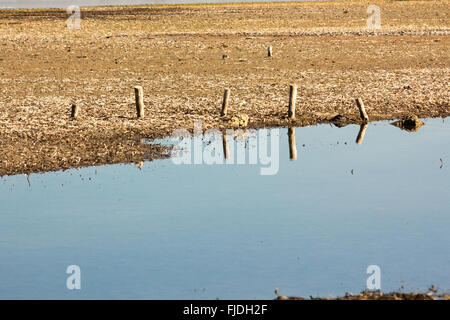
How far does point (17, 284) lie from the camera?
18.2 m

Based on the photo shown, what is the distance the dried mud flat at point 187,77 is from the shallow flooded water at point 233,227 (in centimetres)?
327

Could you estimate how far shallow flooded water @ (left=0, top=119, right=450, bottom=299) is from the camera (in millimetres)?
18078

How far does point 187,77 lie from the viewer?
48125 millimetres

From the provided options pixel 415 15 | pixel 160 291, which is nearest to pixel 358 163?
pixel 160 291

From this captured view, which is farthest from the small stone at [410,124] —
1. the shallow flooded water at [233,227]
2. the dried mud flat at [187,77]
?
the shallow flooded water at [233,227]

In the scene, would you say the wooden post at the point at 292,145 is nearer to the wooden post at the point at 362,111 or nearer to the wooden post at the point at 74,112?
the wooden post at the point at 362,111

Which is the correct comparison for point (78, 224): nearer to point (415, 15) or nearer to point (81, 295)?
point (81, 295)

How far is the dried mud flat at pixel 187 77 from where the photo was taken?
106ft

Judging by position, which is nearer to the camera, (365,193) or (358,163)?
(365,193)

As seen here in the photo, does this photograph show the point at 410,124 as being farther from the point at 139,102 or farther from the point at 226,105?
the point at 139,102

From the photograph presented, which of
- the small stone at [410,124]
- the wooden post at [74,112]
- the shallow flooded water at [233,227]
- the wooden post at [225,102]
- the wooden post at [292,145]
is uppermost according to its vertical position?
the wooden post at [225,102]

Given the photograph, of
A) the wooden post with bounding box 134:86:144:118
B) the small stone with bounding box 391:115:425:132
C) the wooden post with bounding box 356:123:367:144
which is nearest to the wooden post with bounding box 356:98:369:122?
the wooden post with bounding box 356:123:367:144
